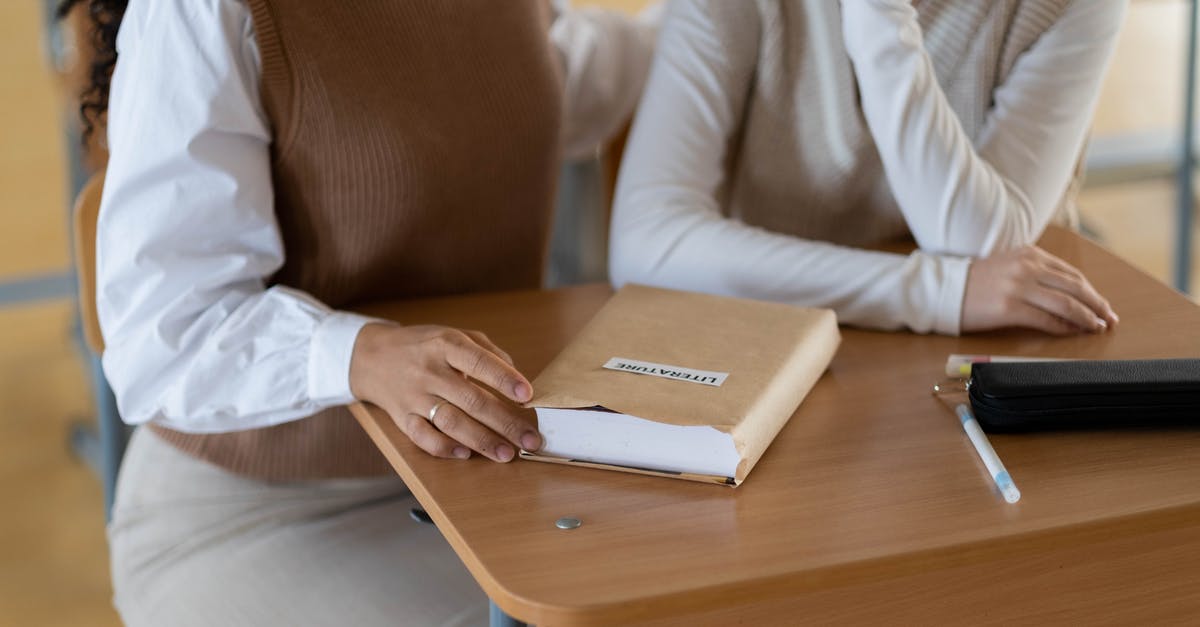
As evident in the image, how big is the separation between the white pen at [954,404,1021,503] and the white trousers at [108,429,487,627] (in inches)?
18.8

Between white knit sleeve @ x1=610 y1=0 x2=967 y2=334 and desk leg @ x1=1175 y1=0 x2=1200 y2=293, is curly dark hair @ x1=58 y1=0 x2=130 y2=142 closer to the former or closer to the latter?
white knit sleeve @ x1=610 y1=0 x2=967 y2=334

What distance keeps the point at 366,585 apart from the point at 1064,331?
700 mm

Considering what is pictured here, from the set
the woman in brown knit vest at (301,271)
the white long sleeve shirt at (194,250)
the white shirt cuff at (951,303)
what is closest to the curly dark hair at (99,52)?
the woman in brown knit vest at (301,271)

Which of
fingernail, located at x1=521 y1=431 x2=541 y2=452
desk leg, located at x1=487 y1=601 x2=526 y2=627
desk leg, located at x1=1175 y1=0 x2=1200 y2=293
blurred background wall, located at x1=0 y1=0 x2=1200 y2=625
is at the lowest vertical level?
blurred background wall, located at x1=0 y1=0 x2=1200 y2=625

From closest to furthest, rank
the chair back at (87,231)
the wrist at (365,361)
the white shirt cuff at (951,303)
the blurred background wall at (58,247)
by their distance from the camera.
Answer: the wrist at (365,361), the white shirt cuff at (951,303), the chair back at (87,231), the blurred background wall at (58,247)

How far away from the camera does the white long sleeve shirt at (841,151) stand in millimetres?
1318

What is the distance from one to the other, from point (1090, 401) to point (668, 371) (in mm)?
327

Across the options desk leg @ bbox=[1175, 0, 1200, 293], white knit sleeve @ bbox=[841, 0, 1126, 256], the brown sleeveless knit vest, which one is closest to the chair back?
the brown sleeveless knit vest

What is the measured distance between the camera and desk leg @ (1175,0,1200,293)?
315cm

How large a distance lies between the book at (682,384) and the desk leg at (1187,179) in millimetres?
2324

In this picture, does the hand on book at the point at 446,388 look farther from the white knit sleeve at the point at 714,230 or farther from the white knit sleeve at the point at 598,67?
the white knit sleeve at the point at 598,67

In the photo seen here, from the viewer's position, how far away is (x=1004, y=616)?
1063 mm

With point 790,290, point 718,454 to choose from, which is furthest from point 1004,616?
point 790,290

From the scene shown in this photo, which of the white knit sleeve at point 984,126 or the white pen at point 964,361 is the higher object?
the white knit sleeve at point 984,126
